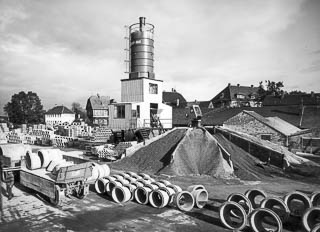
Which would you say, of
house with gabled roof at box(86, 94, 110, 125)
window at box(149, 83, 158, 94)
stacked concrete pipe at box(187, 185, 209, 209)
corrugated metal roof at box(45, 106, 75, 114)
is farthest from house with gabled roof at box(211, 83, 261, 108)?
stacked concrete pipe at box(187, 185, 209, 209)

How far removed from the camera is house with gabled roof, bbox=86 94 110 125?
84625 millimetres

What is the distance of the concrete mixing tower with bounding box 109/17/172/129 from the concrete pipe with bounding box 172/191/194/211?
16.9 meters

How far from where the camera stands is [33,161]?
12422mm

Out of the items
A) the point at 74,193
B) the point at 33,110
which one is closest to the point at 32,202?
the point at 74,193

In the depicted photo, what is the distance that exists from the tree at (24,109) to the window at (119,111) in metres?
58.3

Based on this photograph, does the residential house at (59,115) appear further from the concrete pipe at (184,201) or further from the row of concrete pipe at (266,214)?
the row of concrete pipe at (266,214)

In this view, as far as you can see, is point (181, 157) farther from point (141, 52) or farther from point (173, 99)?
point (173, 99)

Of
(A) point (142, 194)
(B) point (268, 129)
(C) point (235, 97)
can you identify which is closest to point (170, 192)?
(A) point (142, 194)

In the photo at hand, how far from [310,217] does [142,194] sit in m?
6.49

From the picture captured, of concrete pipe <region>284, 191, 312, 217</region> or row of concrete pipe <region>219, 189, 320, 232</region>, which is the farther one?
concrete pipe <region>284, 191, 312, 217</region>

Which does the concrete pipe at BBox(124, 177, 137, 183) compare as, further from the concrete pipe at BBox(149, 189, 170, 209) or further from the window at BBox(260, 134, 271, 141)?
the window at BBox(260, 134, 271, 141)

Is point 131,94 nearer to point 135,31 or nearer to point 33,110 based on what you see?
point 135,31

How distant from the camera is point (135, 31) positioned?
30.4 m

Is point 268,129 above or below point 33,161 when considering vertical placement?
above
